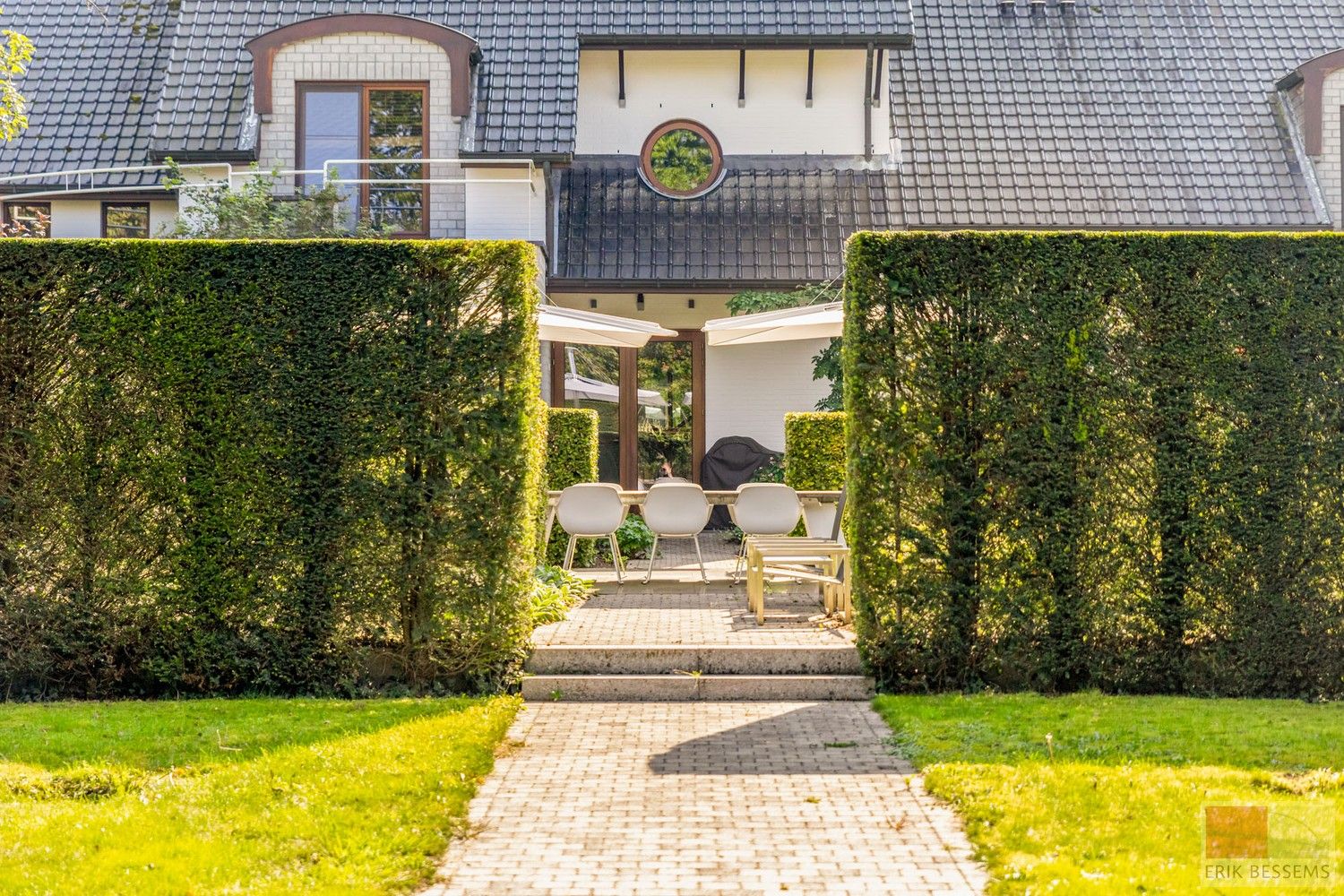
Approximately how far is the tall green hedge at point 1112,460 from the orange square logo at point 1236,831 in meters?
2.72

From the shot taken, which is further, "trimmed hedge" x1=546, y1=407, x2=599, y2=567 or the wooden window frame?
the wooden window frame

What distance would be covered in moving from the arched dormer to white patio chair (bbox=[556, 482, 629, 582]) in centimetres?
709

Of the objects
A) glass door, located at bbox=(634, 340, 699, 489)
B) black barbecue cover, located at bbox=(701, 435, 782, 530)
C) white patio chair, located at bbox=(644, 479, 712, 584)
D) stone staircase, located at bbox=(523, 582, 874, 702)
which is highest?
glass door, located at bbox=(634, 340, 699, 489)

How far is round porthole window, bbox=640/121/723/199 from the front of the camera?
61.3 feet

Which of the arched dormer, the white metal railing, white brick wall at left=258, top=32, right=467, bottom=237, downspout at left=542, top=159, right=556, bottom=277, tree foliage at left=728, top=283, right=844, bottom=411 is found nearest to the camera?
the white metal railing

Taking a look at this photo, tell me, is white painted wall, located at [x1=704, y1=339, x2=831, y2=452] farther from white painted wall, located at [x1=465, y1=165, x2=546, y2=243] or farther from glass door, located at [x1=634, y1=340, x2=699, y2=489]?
white painted wall, located at [x1=465, y1=165, x2=546, y2=243]

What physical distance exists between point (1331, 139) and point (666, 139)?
9829mm

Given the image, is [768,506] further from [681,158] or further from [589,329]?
[681,158]

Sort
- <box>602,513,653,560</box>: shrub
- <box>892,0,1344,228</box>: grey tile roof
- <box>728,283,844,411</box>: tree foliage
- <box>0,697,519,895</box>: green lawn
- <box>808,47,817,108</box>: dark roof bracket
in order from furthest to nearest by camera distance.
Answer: <box>808,47,817,108</box>: dark roof bracket
<box>892,0,1344,228</box>: grey tile roof
<box>728,283,844,411</box>: tree foliage
<box>602,513,653,560</box>: shrub
<box>0,697,519,895</box>: green lawn

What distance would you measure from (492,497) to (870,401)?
101 inches

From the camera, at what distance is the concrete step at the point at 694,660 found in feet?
27.9

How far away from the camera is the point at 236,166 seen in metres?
16.3

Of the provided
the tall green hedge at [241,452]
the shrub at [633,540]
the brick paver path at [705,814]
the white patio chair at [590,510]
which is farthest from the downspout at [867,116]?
the brick paver path at [705,814]

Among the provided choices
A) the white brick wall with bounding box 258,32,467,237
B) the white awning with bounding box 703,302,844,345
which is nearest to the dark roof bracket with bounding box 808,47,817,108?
the white brick wall with bounding box 258,32,467,237
